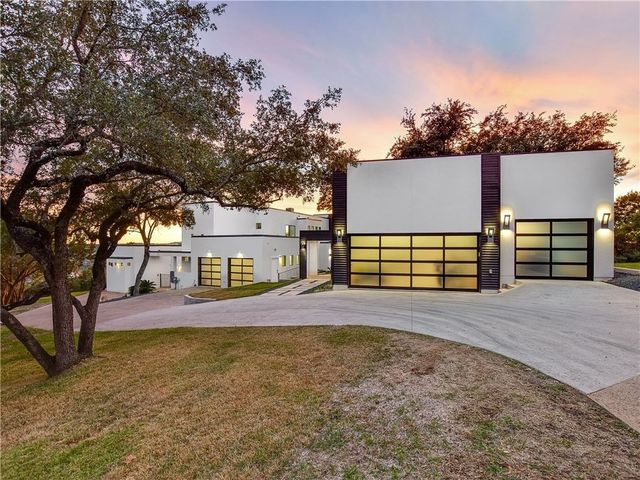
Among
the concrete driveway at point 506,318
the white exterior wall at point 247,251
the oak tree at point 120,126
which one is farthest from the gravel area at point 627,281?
the white exterior wall at point 247,251

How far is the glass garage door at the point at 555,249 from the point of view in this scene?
14320mm

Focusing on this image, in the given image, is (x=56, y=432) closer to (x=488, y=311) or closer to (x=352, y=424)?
(x=352, y=424)

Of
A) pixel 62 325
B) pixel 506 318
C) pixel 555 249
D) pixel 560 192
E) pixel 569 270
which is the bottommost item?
pixel 506 318

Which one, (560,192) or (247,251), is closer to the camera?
(560,192)

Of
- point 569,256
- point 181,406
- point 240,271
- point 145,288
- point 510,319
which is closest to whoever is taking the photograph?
point 181,406

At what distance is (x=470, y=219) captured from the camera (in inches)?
506

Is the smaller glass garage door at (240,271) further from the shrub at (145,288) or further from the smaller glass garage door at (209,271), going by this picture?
the shrub at (145,288)

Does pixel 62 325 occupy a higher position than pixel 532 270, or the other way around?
pixel 532 270

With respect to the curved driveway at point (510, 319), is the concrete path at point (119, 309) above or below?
below

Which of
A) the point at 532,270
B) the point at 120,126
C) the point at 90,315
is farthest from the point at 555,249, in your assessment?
the point at 90,315

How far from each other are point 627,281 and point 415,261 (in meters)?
8.18

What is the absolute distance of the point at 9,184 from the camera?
6.51 m

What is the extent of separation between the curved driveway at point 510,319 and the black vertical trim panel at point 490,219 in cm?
86

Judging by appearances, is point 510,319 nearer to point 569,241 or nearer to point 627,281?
point 627,281
